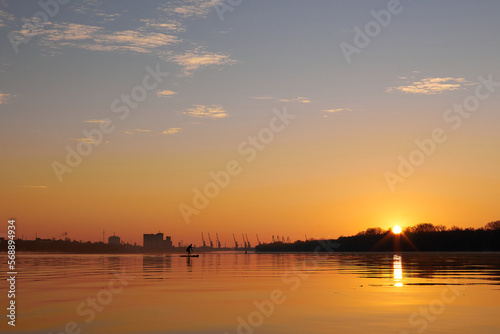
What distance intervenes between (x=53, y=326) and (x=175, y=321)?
4.59 meters

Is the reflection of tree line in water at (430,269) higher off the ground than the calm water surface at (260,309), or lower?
lower

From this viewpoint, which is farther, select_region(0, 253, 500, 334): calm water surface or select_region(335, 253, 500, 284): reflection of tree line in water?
select_region(335, 253, 500, 284): reflection of tree line in water

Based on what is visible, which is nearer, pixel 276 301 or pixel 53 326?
pixel 53 326

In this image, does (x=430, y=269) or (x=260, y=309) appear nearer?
(x=260, y=309)

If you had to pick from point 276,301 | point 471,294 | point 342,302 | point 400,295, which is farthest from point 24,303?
point 471,294

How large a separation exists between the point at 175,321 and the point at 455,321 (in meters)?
11.0

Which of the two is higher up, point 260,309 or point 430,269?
point 260,309

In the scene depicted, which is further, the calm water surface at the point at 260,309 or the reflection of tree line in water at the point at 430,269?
the reflection of tree line in water at the point at 430,269

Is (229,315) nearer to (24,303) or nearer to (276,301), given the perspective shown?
(276,301)

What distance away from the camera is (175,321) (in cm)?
2212

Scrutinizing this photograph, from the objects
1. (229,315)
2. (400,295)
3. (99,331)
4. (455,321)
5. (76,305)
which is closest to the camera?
(99,331)

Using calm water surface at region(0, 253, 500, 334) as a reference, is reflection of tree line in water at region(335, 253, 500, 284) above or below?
below

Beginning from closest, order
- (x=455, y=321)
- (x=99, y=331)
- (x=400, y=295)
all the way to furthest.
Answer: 1. (x=99, y=331)
2. (x=455, y=321)
3. (x=400, y=295)

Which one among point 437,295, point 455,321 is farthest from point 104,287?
point 455,321
